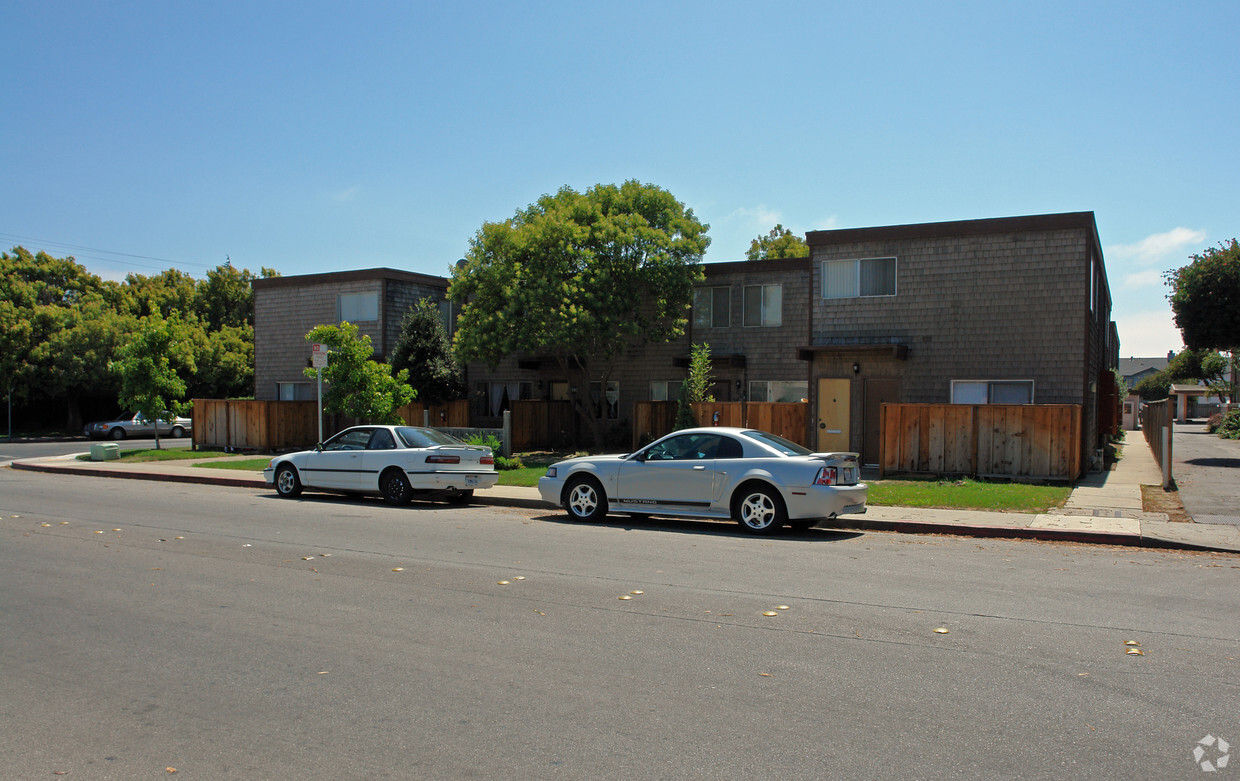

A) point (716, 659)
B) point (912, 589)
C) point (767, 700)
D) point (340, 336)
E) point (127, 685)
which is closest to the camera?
point (767, 700)

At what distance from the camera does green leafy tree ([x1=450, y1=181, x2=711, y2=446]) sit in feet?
79.8

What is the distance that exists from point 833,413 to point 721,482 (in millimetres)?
10107

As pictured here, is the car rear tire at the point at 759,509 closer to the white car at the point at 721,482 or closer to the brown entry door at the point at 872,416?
the white car at the point at 721,482

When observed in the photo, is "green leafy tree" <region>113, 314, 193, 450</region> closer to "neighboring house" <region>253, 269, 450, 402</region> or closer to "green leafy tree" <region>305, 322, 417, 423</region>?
"neighboring house" <region>253, 269, 450, 402</region>

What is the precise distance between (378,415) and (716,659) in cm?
1723

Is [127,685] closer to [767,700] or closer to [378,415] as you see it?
[767,700]

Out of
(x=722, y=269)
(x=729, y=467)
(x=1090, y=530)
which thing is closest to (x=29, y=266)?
(x=722, y=269)

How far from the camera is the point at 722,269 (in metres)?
26.2

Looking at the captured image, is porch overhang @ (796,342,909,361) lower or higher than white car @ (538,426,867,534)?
higher

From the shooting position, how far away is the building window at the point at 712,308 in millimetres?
26219

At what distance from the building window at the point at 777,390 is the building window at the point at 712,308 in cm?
198

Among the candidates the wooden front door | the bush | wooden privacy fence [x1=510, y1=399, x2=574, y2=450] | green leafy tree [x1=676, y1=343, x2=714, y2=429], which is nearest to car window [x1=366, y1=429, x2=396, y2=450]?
green leafy tree [x1=676, y1=343, x2=714, y2=429]

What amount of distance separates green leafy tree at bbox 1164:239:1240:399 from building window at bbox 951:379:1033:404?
10.9m

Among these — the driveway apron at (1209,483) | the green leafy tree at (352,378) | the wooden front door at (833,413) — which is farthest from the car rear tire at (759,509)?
the green leafy tree at (352,378)
